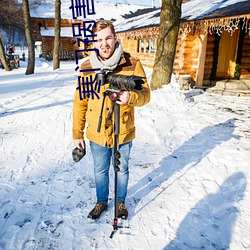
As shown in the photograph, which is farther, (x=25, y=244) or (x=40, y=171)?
(x=40, y=171)

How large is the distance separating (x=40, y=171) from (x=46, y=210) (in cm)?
91

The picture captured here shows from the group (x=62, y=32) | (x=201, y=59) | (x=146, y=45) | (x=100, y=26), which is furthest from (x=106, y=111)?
(x=62, y=32)

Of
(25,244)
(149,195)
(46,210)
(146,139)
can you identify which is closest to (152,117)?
(146,139)

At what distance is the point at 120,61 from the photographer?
196cm

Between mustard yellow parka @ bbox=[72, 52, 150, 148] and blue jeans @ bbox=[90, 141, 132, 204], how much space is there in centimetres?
9

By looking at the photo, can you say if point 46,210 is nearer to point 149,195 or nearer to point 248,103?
point 149,195

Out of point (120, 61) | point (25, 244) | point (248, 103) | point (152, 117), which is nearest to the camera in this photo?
point (120, 61)

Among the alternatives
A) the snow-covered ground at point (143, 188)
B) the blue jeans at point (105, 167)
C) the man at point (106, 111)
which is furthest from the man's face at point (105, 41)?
the snow-covered ground at point (143, 188)

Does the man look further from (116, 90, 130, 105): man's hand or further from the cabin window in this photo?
the cabin window

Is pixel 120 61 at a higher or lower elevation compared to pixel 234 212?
higher

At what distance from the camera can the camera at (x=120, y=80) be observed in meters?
1.58

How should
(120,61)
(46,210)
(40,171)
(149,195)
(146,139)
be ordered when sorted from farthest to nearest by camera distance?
(146,139), (40,171), (149,195), (46,210), (120,61)

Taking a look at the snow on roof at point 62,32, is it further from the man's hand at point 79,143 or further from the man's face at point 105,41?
the man's face at point 105,41

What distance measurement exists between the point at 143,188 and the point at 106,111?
4.77ft
